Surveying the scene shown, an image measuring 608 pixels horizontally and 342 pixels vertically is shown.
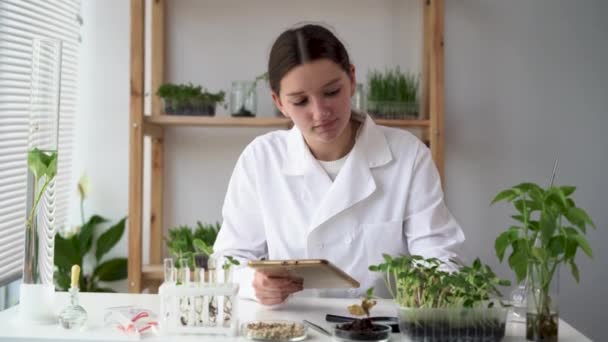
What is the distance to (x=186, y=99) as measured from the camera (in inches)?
125

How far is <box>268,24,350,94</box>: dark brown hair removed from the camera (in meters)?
2.06

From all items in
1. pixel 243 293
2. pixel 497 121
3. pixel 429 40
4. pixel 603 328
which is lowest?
pixel 603 328

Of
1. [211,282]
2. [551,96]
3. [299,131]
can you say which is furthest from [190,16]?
[211,282]

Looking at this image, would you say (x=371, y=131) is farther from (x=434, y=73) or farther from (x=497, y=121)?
(x=497, y=121)

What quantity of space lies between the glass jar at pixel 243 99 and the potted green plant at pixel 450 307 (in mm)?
1845

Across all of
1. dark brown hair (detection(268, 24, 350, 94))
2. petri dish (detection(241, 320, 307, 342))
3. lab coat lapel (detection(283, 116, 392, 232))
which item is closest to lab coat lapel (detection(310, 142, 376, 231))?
lab coat lapel (detection(283, 116, 392, 232))

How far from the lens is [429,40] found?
130 inches

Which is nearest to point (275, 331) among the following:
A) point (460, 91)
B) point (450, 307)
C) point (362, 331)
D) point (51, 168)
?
point (362, 331)

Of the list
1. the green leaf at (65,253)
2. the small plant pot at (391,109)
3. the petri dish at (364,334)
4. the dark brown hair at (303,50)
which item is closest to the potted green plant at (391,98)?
the small plant pot at (391,109)

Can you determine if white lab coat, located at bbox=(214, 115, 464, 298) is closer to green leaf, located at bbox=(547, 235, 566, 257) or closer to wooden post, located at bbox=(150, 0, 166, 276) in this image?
green leaf, located at bbox=(547, 235, 566, 257)

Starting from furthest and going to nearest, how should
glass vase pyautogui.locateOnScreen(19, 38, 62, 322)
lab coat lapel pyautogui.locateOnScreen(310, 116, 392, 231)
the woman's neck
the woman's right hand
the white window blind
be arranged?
the white window blind → the woman's neck → lab coat lapel pyautogui.locateOnScreen(310, 116, 392, 231) → the woman's right hand → glass vase pyautogui.locateOnScreen(19, 38, 62, 322)

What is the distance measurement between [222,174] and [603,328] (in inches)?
73.8

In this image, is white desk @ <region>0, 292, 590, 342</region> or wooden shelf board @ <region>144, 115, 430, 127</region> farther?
wooden shelf board @ <region>144, 115, 430, 127</region>

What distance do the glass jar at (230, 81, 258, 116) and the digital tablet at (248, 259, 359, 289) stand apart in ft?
4.83
